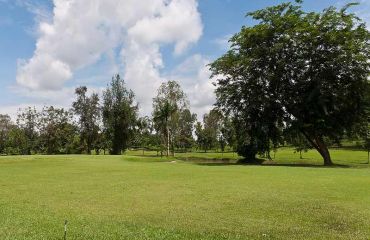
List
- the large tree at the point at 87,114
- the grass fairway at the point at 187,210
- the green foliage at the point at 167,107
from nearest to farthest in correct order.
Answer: the grass fairway at the point at 187,210 → the green foliage at the point at 167,107 → the large tree at the point at 87,114

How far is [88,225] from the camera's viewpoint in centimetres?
Result: 1247

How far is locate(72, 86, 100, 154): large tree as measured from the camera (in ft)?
299

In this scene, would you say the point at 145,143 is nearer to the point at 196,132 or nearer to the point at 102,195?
the point at 196,132

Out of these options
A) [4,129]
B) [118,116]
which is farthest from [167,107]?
[4,129]

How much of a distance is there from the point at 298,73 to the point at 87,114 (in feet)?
186

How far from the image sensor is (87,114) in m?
91.0

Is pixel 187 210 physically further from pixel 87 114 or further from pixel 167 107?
pixel 87 114

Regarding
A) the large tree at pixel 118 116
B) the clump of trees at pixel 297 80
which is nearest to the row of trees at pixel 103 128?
the large tree at pixel 118 116

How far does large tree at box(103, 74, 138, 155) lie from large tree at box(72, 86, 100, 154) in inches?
263

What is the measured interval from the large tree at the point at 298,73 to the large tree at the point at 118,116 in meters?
37.3

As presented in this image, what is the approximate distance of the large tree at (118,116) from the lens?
274ft

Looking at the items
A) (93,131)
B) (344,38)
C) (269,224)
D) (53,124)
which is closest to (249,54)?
(344,38)

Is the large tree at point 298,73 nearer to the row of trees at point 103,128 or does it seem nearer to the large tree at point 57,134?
the row of trees at point 103,128

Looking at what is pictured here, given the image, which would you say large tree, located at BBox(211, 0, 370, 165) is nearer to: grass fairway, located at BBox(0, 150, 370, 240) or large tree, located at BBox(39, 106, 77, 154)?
grass fairway, located at BBox(0, 150, 370, 240)
